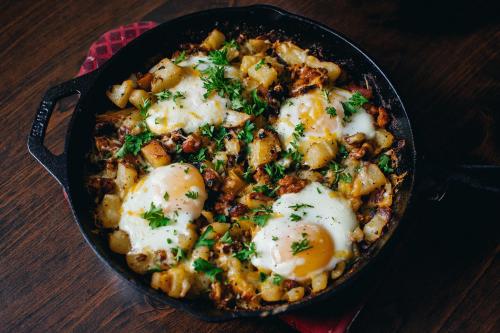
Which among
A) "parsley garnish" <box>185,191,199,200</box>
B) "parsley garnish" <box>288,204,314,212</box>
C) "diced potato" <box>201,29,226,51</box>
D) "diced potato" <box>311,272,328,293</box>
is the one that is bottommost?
"diced potato" <box>311,272,328,293</box>

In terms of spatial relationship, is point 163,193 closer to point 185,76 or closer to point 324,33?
point 185,76

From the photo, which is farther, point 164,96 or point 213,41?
point 213,41

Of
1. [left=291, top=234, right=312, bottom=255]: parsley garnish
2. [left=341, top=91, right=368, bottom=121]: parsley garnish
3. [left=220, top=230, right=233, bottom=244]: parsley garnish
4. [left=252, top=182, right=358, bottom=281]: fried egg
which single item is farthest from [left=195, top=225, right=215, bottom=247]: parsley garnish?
[left=341, top=91, right=368, bottom=121]: parsley garnish

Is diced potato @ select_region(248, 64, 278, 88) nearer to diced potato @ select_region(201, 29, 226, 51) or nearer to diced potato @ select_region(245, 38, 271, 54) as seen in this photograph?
diced potato @ select_region(245, 38, 271, 54)

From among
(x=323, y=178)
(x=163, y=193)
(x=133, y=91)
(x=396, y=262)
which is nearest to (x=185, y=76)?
(x=133, y=91)

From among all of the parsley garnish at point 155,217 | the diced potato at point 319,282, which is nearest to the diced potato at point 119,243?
the parsley garnish at point 155,217

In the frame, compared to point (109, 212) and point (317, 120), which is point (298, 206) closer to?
point (317, 120)

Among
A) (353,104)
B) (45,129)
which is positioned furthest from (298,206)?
(45,129)
